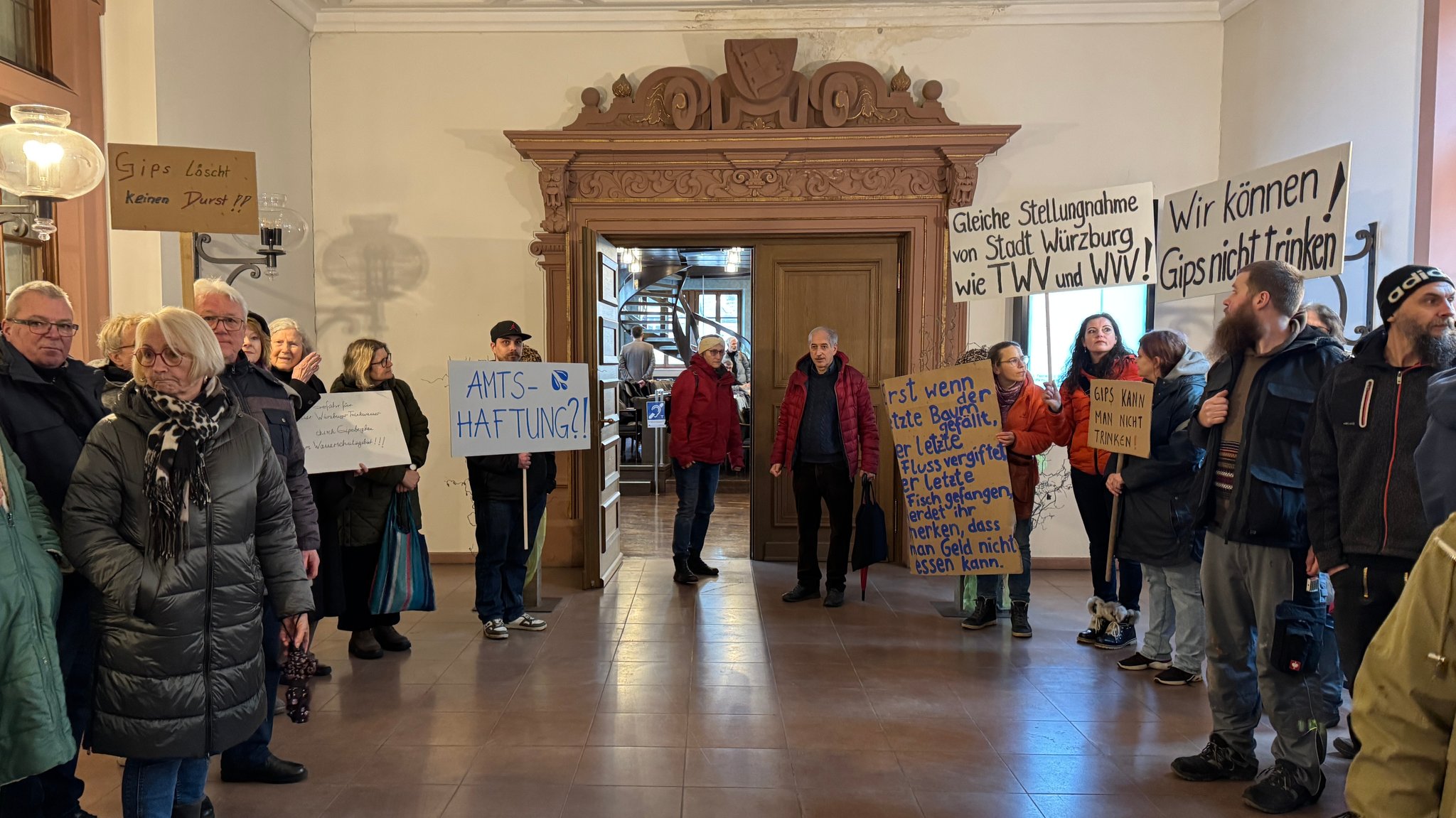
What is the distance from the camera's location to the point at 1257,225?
11.7ft

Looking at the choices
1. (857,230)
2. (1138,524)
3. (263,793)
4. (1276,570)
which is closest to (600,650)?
(263,793)

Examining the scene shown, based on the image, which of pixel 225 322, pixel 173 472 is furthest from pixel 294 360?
pixel 173 472

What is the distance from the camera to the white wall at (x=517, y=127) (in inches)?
237

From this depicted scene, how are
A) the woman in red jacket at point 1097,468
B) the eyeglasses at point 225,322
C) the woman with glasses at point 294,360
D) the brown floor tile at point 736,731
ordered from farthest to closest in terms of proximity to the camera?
the woman in red jacket at point 1097,468
the woman with glasses at point 294,360
the brown floor tile at point 736,731
the eyeglasses at point 225,322

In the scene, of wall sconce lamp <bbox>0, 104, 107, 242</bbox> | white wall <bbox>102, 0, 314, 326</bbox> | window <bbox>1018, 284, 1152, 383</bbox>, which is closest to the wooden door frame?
window <bbox>1018, 284, 1152, 383</bbox>

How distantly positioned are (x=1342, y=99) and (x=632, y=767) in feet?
16.7

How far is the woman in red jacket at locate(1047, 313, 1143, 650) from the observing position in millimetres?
4367

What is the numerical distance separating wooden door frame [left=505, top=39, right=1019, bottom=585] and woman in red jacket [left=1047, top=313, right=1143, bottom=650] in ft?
5.38

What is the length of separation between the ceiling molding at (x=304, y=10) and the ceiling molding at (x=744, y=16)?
0.07 feet

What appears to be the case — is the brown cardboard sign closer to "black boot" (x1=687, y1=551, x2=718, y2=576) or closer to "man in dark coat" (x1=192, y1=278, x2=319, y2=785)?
"man in dark coat" (x1=192, y1=278, x2=319, y2=785)

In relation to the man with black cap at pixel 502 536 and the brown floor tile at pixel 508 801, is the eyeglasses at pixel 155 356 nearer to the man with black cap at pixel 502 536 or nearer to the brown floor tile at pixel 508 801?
the brown floor tile at pixel 508 801

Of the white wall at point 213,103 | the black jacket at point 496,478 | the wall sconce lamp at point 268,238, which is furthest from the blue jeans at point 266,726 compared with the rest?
the white wall at point 213,103

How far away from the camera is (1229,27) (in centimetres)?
589

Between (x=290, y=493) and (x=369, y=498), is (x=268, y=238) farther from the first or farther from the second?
(x=290, y=493)
